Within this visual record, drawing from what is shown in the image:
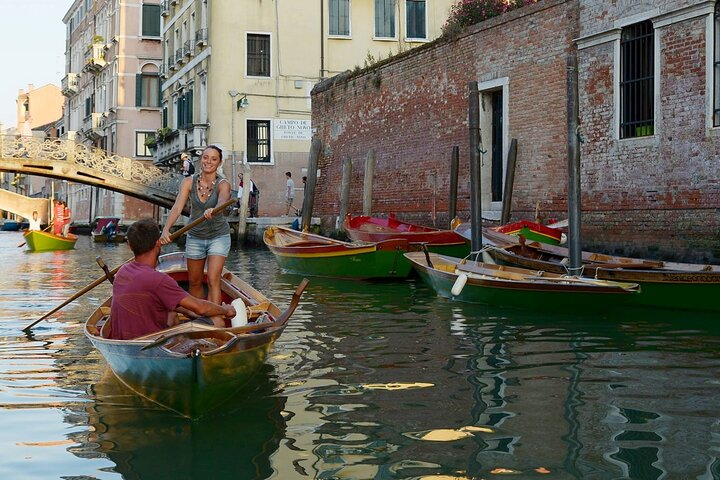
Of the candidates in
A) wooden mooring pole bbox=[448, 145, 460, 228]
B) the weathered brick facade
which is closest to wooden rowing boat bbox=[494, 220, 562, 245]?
the weathered brick facade

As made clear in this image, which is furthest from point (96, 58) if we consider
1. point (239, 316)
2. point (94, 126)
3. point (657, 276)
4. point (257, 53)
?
point (239, 316)

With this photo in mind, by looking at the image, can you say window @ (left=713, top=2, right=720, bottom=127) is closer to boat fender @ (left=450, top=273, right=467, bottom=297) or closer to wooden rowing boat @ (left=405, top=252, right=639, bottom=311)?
wooden rowing boat @ (left=405, top=252, right=639, bottom=311)

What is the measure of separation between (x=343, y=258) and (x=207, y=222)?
6.15 meters

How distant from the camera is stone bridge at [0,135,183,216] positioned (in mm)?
26891

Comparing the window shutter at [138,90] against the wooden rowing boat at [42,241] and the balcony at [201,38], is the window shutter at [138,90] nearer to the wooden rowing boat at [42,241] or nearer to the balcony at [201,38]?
the balcony at [201,38]

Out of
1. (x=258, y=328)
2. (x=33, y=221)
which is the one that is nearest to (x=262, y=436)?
(x=258, y=328)

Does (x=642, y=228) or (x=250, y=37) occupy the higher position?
(x=250, y=37)

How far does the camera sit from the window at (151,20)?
37.5m

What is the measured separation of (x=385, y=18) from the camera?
86.6 ft

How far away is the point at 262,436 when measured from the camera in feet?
14.7

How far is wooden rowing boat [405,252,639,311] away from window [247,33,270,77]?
54.2ft

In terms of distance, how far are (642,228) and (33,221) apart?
810 inches

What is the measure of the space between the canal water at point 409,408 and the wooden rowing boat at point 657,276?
0.65 feet

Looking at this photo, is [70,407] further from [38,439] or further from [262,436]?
[262,436]
